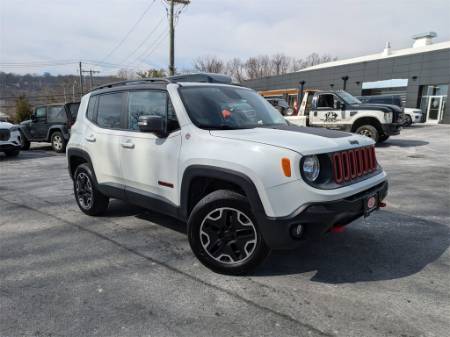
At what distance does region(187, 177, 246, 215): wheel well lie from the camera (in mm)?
3266

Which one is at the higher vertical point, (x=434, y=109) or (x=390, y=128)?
(x=434, y=109)

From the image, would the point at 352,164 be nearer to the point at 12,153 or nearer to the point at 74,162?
the point at 74,162

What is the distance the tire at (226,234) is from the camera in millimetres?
3039

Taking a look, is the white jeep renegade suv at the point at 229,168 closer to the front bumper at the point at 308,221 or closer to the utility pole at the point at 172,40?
the front bumper at the point at 308,221

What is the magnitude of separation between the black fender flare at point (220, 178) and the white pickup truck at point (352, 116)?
959 cm

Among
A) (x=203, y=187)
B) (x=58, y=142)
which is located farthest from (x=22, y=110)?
(x=203, y=187)

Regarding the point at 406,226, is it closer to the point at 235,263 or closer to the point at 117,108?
the point at 235,263

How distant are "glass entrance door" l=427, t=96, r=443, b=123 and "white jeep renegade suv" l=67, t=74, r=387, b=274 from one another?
27620 millimetres

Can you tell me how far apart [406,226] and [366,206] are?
189 cm

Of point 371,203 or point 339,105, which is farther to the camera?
A: point 339,105

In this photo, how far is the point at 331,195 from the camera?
2766 millimetres

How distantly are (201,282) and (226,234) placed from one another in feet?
1.59

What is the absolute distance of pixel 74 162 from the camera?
531 cm

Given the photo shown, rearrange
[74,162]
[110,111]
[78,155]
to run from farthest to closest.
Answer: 1. [74,162]
2. [78,155]
3. [110,111]
